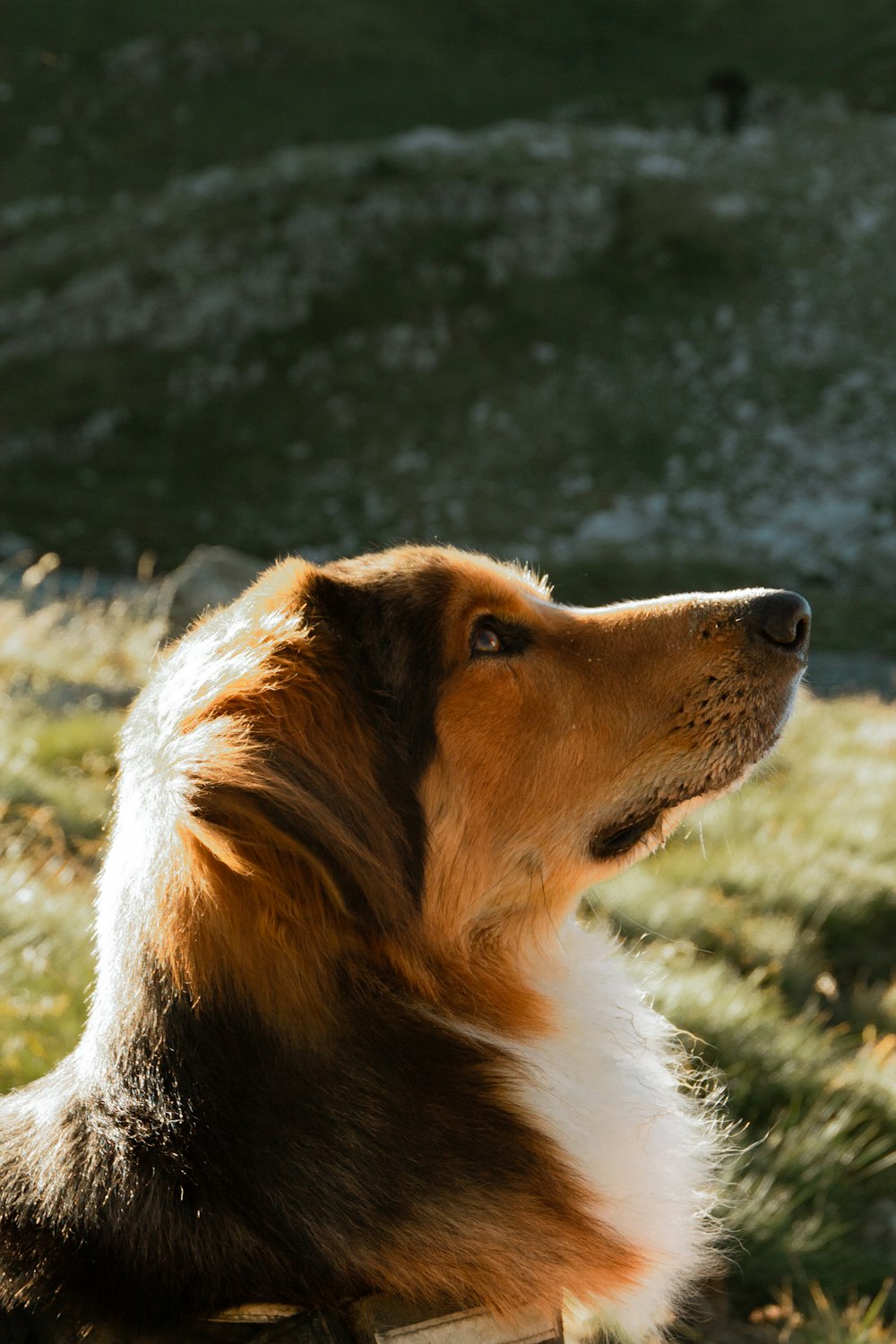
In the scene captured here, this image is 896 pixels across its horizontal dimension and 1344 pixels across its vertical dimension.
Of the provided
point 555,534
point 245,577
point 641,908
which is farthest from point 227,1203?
point 555,534

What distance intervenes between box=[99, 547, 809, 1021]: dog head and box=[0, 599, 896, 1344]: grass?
0.79m

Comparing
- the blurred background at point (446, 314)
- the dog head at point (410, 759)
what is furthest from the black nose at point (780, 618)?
the blurred background at point (446, 314)

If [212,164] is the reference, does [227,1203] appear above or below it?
above

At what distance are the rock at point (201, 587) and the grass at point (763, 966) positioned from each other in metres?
1.61

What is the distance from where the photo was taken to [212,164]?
2994 cm

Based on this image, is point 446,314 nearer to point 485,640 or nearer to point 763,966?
point 763,966

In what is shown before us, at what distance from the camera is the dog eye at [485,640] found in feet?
8.63

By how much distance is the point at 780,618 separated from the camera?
2.86 m

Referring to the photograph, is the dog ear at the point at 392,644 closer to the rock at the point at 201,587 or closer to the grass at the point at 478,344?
the rock at the point at 201,587

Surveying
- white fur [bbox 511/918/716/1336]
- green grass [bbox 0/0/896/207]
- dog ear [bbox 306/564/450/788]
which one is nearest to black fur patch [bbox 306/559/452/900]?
dog ear [bbox 306/564/450/788]

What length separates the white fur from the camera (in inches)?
98.3

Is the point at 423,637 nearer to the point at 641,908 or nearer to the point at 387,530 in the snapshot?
the point at 641,908

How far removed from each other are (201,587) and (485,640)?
7.86 meters

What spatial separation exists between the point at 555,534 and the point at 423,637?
1770 cm
